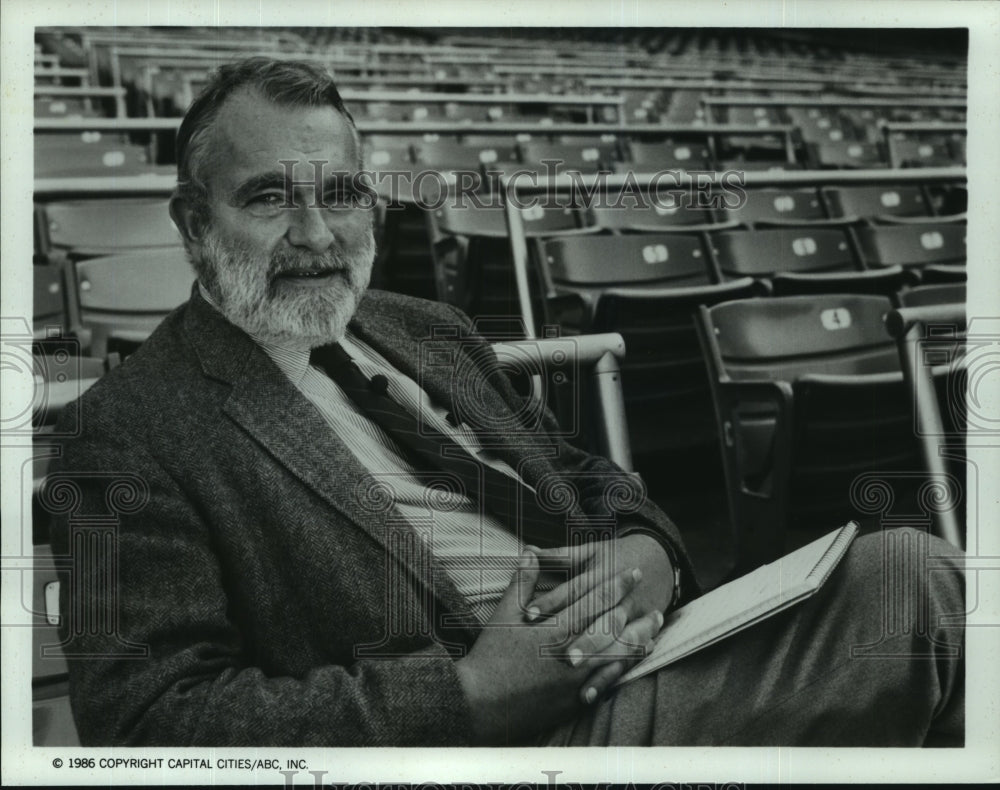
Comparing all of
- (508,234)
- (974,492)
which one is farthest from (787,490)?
(508,234)

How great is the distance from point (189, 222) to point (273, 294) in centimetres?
20

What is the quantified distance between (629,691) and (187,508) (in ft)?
2.38

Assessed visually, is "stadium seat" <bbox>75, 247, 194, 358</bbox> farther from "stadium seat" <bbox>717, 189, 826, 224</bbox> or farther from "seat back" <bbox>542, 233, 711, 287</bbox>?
"stadium seat" <bbox>717, 189, 826, 224</bbox>

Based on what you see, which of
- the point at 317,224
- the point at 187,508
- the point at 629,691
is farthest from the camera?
the point at 317,224

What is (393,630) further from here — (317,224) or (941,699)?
(941,699)

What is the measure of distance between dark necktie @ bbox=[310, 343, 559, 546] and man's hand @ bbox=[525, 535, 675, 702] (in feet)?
0.20

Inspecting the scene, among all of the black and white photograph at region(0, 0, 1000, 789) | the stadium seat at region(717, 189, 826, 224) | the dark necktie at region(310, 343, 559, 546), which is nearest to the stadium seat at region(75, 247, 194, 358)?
the black and white photograph at region(0, 0, 1000, 789)

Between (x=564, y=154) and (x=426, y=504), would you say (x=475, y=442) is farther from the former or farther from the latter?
(x=564, y=154)

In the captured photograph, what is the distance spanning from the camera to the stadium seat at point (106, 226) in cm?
190

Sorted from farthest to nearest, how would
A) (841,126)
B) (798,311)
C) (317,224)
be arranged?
(841,126)
(798,311)
(317,224)

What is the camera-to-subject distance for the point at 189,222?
1.63 meters

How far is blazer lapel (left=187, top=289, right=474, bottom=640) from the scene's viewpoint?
1.45 metres

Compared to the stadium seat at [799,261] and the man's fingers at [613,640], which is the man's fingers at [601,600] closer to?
the man's fingers at [613,640]

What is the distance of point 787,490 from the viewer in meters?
1.88
